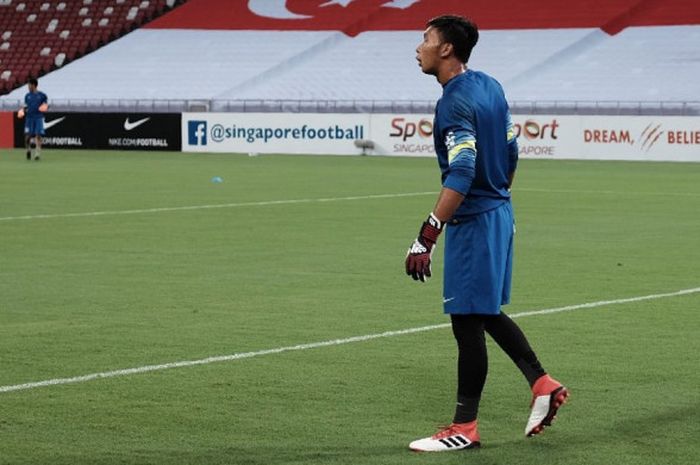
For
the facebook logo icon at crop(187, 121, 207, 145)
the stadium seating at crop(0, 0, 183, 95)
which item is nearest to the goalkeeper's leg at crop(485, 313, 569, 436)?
the facebook logo icon at crop(187, 121, 207, 145)

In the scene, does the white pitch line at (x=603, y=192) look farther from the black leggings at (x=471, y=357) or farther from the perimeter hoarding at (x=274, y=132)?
the black leggings at (x=471, y=357)

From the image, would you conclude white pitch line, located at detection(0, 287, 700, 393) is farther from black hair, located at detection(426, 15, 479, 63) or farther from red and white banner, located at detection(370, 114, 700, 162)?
red and white banner, located at detection(370, 114, 700, 162)

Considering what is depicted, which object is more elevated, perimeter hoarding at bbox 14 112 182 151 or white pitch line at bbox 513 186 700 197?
white pitch line at bbox 513 186 700 197

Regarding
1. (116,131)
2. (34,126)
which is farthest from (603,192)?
(116,131)

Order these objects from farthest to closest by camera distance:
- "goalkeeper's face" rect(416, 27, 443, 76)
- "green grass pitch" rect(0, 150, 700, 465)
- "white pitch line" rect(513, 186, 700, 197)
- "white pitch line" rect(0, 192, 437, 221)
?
1. "white pitch line" rect(513, 186, 700, 197)
2. "white pitch line" rect(0, 192, 437, 221)
3. "green grass pitch" rect(0, 150, 700, 465)
4. "goalkeeper's face" rect(416, 27, 443, 76)

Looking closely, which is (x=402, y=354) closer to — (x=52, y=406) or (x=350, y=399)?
(x=350, y=399)

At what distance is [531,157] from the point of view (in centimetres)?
3844

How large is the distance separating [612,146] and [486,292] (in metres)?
31.1

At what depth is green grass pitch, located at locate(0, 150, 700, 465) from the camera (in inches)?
280

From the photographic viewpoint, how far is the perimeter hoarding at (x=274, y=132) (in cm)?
4116

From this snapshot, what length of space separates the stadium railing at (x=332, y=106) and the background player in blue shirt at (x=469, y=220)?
33.4 meters

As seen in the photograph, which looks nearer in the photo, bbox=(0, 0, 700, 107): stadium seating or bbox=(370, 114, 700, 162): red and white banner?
bbox=(370, 114, 700, 162): red and white banner

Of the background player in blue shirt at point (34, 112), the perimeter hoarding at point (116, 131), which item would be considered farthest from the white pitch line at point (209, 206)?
the perimeter hoarding at point (116, 131)

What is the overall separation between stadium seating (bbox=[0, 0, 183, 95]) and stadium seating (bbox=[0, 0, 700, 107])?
471 mm
